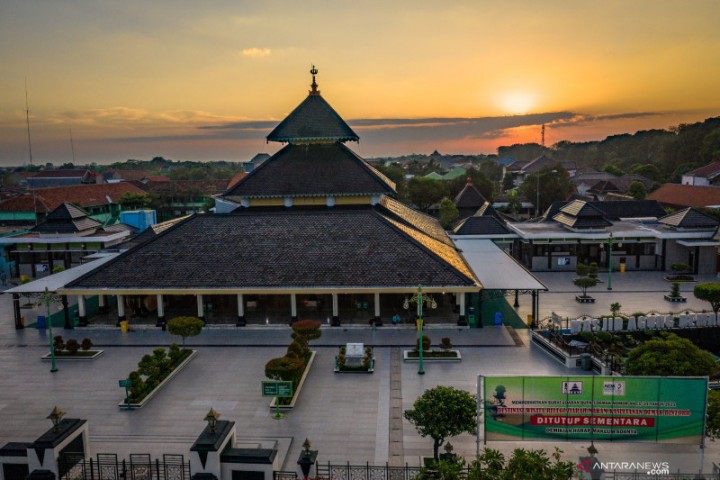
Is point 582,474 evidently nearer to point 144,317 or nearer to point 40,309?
point 144,317

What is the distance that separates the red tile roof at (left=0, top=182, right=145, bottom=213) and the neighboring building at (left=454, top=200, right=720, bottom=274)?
5609cm

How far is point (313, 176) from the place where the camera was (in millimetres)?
44219

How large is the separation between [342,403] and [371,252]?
1344 centimetres

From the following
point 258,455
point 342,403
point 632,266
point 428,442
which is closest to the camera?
point 258,455

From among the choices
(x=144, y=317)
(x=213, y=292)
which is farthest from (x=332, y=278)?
(x=144, y=317)

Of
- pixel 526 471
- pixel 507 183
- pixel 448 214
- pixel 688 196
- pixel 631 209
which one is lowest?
pixel 526 471

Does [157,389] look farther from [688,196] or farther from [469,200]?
[688,196]

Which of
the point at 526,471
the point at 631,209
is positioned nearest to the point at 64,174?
the point at 631,209

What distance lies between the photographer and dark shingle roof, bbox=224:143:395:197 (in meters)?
43.4

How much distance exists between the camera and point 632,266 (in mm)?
53250

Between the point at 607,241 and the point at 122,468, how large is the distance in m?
47.1

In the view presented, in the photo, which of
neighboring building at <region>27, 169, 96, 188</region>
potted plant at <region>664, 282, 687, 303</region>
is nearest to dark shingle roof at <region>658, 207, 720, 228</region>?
potted plant at <region>664, 282, 687, 303</region>

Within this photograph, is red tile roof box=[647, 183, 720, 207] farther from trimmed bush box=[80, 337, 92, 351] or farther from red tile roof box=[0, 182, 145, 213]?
red tile roof box=[0, 182, 145, 213]

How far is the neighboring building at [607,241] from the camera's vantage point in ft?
170
